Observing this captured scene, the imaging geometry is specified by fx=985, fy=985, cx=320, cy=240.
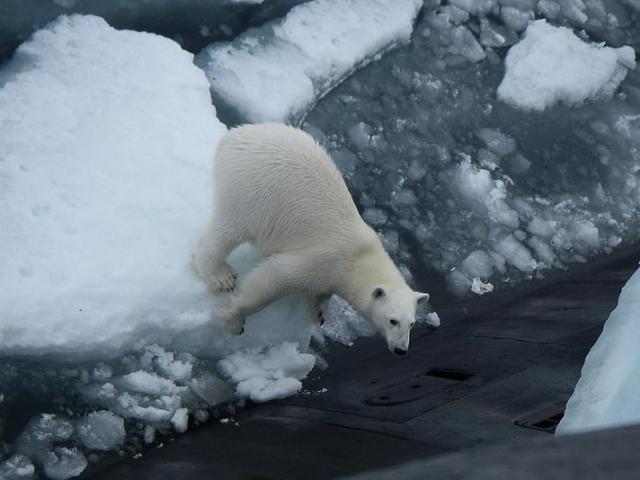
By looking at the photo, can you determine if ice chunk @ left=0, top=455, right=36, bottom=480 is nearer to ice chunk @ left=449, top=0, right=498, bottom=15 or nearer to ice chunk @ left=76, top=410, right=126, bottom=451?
ice chunk @ left=76, top=410, right=126, bottom=451

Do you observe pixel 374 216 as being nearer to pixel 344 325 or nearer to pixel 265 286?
pixel 344 325

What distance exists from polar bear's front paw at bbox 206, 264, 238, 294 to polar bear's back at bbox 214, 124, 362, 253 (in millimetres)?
166

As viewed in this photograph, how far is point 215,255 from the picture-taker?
359 centimetres

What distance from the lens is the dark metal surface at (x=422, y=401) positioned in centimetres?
300

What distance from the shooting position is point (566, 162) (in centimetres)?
494

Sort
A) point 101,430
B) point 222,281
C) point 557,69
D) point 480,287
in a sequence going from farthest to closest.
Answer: point 557,69
point 480,287
point 222,281
point 101,430

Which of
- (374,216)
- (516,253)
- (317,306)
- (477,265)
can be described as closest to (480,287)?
(477,265)

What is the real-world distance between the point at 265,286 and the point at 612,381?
1292mm

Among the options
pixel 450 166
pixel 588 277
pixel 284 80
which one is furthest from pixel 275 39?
pixel 588 277

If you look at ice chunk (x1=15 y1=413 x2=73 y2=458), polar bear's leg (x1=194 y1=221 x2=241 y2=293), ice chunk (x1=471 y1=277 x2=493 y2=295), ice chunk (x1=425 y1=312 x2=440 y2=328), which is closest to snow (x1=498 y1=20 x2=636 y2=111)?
ice chunk (x1=471 y1=277 x2=493 y2=295)

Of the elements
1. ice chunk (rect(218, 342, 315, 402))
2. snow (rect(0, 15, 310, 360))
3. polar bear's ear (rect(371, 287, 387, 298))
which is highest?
snow (rect(0, 15, 310, 360))

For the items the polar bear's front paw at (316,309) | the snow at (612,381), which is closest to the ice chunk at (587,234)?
the snow at (612,381)

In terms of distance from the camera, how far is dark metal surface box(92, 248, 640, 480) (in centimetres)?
300

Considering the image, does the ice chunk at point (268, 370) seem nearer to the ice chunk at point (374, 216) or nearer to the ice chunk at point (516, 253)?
the ice chunk at point (374, 216)
